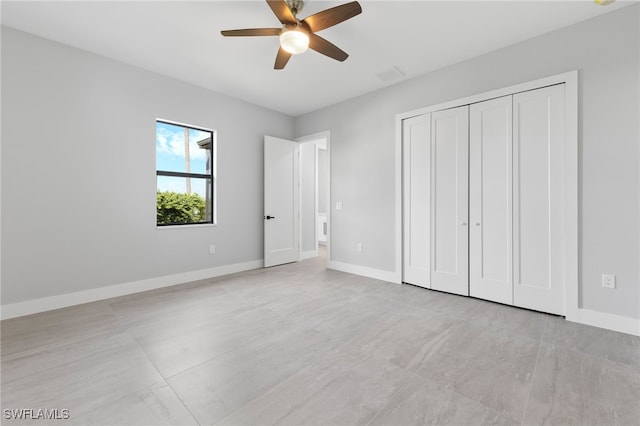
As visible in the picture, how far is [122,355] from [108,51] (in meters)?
3.32

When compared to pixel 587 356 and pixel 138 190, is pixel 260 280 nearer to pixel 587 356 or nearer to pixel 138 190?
pixel 138 190

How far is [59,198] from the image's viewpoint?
294cm

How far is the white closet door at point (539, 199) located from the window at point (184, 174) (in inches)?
164

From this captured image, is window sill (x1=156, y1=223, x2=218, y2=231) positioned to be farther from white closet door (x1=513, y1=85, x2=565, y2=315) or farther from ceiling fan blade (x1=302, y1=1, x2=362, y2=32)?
white closet door (x1=513, y1=85, x2=565, y2=315)

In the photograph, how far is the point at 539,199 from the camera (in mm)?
2771

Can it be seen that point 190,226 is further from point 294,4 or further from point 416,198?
point 416,198

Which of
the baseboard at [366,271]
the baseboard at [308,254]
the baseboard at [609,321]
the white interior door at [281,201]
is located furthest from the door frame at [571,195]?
the baseboard at [308,254]

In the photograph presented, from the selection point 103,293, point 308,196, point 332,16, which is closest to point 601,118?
point 332,16

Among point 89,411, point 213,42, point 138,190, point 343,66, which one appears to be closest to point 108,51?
point 213,42

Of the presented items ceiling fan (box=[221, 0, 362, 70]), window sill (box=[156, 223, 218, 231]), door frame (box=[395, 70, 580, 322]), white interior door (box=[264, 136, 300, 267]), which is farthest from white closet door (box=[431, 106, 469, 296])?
window sill (box=[156, 223, 218, 231])

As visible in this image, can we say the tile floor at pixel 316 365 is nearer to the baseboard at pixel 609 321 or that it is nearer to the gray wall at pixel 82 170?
the baseboard at pixel 609 321

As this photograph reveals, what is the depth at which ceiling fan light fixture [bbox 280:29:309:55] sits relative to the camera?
2.28m

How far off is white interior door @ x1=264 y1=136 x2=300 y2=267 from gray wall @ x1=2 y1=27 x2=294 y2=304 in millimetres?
1061

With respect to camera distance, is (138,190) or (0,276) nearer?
(0,276)
